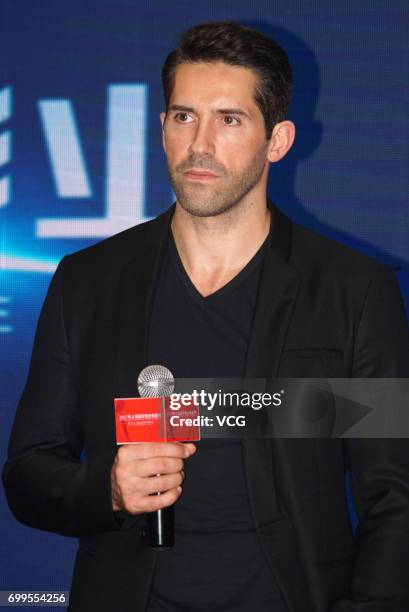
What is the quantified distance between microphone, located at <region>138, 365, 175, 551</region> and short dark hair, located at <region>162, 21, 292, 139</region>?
89 centimetres

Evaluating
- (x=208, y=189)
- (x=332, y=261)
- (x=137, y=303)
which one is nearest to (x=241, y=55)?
(x=208, y=189)

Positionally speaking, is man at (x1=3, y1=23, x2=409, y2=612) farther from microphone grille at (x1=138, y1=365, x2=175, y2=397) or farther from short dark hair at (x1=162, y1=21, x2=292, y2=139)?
microphone grille at (x1=138, y1=365, x2=175, y2=397)

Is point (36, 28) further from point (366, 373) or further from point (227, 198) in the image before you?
point (366, 373)

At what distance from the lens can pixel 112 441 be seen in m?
2.38

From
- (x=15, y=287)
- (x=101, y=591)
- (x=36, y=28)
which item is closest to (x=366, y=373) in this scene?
(x=101, y=591)

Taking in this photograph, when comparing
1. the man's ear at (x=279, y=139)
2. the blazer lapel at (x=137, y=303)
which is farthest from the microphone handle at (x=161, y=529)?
the man's ear at (x=279, y=139)

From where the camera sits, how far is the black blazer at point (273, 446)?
7.46 feet

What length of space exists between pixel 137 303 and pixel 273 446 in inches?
20.6

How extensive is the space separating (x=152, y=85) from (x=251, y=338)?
8.91ft

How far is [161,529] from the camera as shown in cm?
200

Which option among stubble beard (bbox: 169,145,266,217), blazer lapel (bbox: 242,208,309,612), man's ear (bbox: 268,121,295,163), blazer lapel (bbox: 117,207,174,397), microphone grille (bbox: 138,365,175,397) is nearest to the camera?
microphone grille (bbox: 138,365,175,397)

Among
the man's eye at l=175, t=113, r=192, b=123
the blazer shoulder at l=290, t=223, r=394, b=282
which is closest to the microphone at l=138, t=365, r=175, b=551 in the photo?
the blazer shoulder at l=290, t=223, r=394, b=282

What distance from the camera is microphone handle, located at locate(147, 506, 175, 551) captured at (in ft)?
6.54

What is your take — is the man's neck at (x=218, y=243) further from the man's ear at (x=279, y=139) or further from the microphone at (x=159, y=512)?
the microphone at (x=159, y=512)
